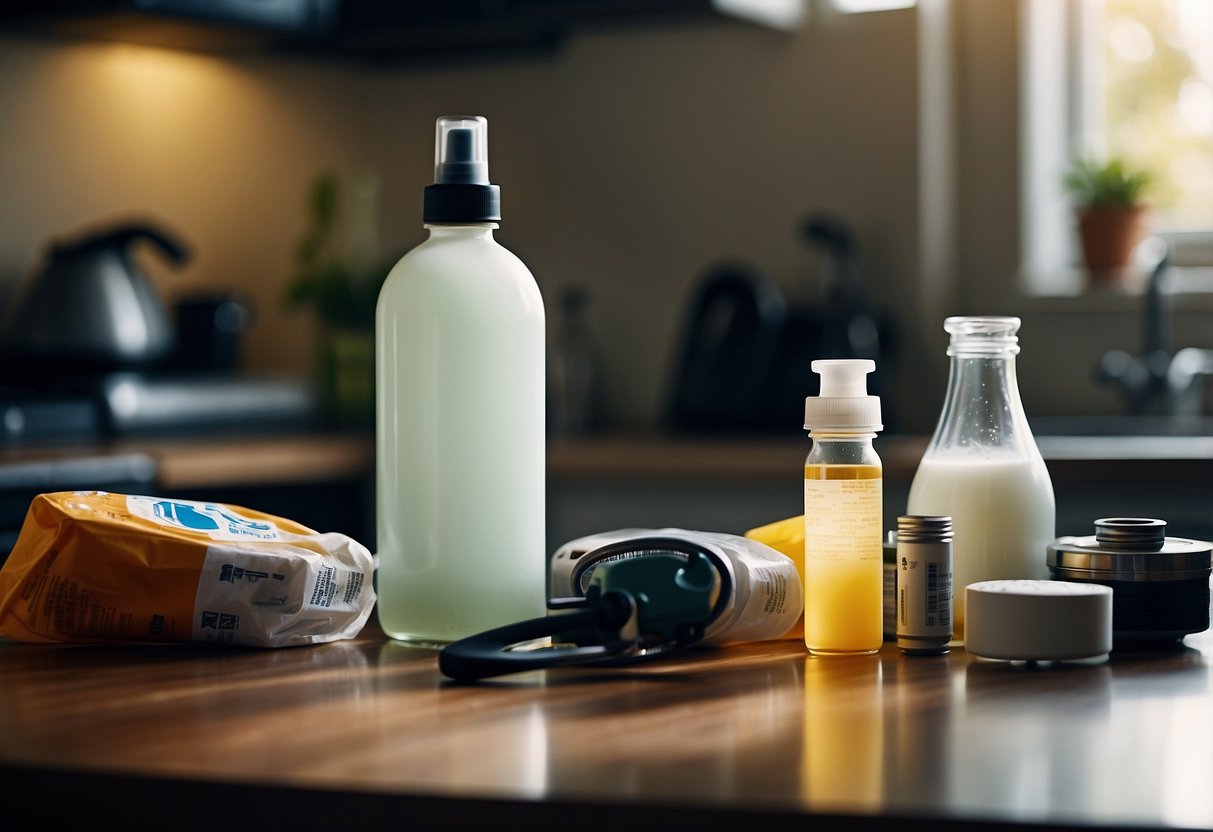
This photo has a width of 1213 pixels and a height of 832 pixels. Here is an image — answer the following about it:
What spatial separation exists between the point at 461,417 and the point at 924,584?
27cm

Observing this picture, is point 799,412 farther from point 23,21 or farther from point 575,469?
point 23,21

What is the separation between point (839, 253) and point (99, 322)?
1.34 metres

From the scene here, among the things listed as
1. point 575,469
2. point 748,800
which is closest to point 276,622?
point 748,800

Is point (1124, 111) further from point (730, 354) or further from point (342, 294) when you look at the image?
point (342, 294)

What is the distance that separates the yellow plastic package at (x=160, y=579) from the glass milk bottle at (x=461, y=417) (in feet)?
0.18

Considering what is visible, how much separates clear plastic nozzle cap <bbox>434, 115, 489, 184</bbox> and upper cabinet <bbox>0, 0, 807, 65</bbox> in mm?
1945

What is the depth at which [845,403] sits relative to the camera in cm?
82

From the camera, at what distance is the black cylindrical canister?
86cm

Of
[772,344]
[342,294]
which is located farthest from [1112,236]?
[342,294]

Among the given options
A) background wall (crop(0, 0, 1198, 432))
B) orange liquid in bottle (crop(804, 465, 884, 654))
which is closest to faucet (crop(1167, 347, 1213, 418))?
background wall (crop(0, 0, 1198, 432))

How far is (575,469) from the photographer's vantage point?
8.23 ft

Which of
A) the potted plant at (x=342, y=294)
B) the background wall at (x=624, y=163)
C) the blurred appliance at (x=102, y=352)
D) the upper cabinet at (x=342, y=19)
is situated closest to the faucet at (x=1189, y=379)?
the background wall at (x=624, y=163)

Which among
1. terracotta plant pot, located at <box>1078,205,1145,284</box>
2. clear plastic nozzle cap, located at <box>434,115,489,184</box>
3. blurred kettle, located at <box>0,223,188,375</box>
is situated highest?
terracotta plant pot, located at <box>1078,205,1145,284</box>

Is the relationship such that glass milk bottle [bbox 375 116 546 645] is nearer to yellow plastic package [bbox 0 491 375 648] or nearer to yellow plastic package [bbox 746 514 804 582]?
yellow plastic package [bbox 0 491 375 648]
